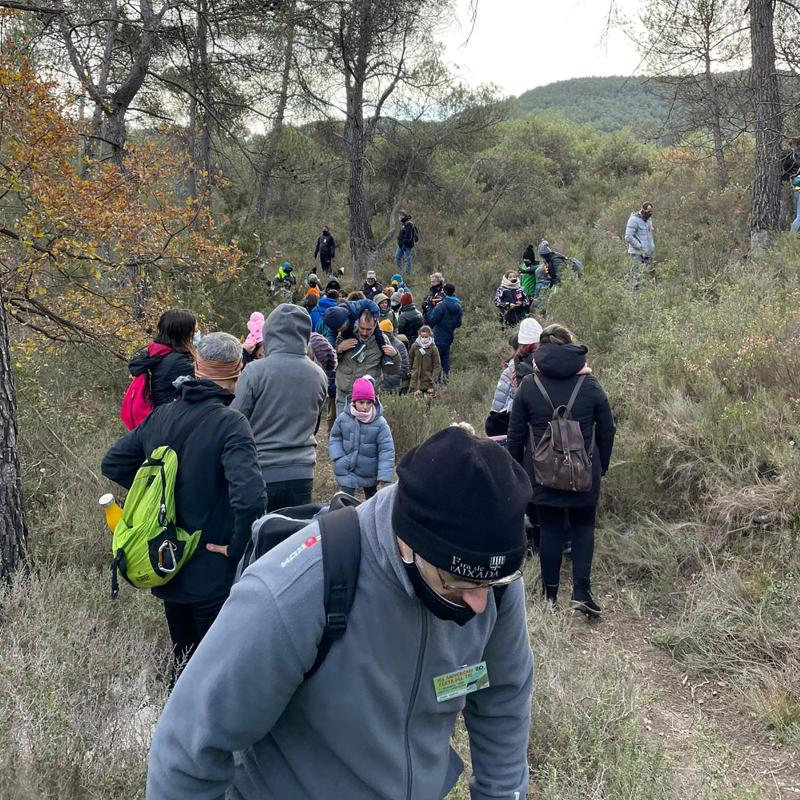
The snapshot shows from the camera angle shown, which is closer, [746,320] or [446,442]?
[446,442]

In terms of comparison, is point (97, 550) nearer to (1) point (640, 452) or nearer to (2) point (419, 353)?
(1) point (640, 452)

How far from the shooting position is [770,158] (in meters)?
11.2

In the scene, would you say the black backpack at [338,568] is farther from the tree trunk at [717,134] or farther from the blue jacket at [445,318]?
the tree trunk at [717,134]

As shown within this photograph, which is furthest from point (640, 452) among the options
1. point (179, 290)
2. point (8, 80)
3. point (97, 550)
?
point (179, 290)

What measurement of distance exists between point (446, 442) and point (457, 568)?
0.23 meters

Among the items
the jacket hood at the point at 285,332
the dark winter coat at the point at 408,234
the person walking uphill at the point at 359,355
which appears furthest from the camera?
the dark winter coat at the point at 408,234

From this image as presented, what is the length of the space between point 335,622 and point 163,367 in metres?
3.08

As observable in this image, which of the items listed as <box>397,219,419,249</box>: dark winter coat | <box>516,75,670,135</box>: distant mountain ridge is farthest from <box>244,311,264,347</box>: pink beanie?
<box>516,75,670,135</box>: distant mountain ridge

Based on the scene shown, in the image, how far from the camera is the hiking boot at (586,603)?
476 centimetres

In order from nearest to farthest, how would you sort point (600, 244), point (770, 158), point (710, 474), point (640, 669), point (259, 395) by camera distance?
point (640, 669) < point (259, 395) < point (710, 474) < point (770, 158) < point (600, 244)

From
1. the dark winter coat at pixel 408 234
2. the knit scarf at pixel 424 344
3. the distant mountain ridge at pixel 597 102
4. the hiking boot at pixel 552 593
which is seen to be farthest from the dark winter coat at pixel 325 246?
the distant mountain ridge at pixel 597 102

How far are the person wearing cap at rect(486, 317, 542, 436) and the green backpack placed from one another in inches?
114

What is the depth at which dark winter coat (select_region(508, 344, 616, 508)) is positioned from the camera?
4484 mm

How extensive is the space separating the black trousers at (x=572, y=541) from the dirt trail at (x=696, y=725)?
33 centimetres
